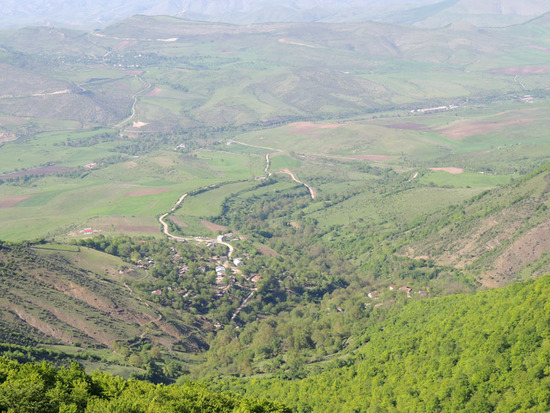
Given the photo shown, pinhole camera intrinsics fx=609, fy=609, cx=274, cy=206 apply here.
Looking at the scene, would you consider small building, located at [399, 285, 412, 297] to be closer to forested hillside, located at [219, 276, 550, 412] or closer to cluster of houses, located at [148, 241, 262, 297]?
forested hillside, located at [219, 276, 550, 412]

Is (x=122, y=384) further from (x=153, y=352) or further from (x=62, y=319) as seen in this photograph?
(x=62, y=319)

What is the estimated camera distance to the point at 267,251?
532ft

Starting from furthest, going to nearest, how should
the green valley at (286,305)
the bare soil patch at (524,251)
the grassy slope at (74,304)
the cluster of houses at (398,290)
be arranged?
the bare soil patch at (524,251) → the cluster of houses at (398,290) → the grassy slope at (74,304) → the green valley at (286,305)

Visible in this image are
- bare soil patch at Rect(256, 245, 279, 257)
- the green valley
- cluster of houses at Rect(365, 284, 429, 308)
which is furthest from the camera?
bare soil patch at Rect(256, 245, 279, 257)

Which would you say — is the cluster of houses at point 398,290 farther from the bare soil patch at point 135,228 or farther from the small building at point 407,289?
the bare soil patch at point 135,228

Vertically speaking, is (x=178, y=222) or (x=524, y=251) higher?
(x=524, y=251)

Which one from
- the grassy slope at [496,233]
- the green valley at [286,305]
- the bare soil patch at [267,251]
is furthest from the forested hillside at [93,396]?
the bare soil patch at [267,251]

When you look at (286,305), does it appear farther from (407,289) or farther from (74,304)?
(74,304)

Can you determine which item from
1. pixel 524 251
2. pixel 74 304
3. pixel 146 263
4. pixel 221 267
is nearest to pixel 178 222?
pixel 146 263

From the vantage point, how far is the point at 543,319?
6731cm

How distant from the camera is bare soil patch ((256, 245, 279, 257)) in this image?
6290 inches

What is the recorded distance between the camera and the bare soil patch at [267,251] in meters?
160

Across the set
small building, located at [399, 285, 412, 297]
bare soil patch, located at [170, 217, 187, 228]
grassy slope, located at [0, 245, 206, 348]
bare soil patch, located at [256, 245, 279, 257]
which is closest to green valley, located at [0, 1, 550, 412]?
grassy slope, located at [0, 245, 206, 348]

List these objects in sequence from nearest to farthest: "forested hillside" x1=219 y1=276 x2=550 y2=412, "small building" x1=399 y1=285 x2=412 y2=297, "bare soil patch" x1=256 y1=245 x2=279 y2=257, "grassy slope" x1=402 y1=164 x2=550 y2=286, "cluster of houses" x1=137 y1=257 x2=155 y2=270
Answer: "forested hillside" x1=219 y1=276 x2=550 y2=412
"small building" x1=399 y1=285 x2=412 y2=297
"grassy slope" x1=402 y1=164 x2=550 y2=286
"cluster of houses" x1=137 y1=257 x2=155 y2=270
"bare soil patch" x1=256 y1=245 x2=279 y2=257
